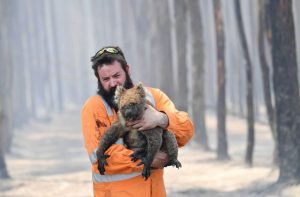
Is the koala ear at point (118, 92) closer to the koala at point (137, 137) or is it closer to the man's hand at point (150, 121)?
the koala at point (137, 137)

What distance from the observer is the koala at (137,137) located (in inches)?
133

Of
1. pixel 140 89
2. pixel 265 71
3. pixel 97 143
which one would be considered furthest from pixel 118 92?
pixel 265 71

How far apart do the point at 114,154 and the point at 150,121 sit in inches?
10.2

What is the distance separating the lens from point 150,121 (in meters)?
3.44

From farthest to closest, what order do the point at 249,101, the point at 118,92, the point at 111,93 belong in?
the point at 249,101, the point at 111,93, the point at 118,92

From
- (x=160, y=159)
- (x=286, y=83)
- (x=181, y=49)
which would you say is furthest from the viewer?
(x=181, y=49)

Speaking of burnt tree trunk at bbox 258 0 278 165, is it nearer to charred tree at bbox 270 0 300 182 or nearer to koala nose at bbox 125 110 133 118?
charred tree at bbox 270 0 300 182

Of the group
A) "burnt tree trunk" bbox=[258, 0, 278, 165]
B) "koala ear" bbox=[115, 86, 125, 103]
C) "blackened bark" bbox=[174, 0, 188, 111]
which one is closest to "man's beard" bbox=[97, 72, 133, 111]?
"koala ear" bbox=[115, 86, 125, 103]

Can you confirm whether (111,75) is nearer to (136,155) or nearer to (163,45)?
(136,155)

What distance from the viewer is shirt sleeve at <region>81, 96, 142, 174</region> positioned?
3.52m

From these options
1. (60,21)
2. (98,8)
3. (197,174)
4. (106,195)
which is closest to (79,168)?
(197,174)

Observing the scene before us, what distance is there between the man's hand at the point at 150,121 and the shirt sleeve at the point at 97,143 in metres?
0.17

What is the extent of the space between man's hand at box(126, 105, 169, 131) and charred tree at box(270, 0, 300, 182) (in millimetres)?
6507

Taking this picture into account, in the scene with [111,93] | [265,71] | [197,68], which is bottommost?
[197,68]
